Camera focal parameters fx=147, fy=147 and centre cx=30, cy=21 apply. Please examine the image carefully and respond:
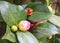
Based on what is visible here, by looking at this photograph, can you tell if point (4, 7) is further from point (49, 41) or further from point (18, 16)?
point (49, 41)

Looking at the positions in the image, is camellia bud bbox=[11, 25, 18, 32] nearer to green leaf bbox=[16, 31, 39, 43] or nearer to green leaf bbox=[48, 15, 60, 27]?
green leaf bbox=[16, 31, 39, 43]

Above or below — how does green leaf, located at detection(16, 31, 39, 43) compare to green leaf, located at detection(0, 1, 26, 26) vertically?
below

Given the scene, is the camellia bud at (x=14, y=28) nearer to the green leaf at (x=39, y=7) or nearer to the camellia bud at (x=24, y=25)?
the camellia bud at (x=24, y=25)

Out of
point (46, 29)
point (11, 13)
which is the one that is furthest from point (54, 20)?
point (11, 13)

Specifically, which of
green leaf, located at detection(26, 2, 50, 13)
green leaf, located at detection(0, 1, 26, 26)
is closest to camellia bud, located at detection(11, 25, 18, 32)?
green leaf, located at detection(0, 1, 26, 26)

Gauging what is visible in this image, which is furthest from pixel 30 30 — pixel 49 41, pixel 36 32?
pixel 49 41

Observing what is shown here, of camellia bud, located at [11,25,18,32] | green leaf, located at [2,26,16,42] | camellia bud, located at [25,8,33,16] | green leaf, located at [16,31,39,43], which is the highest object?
camellia bud, located at [25,8,33,16]
